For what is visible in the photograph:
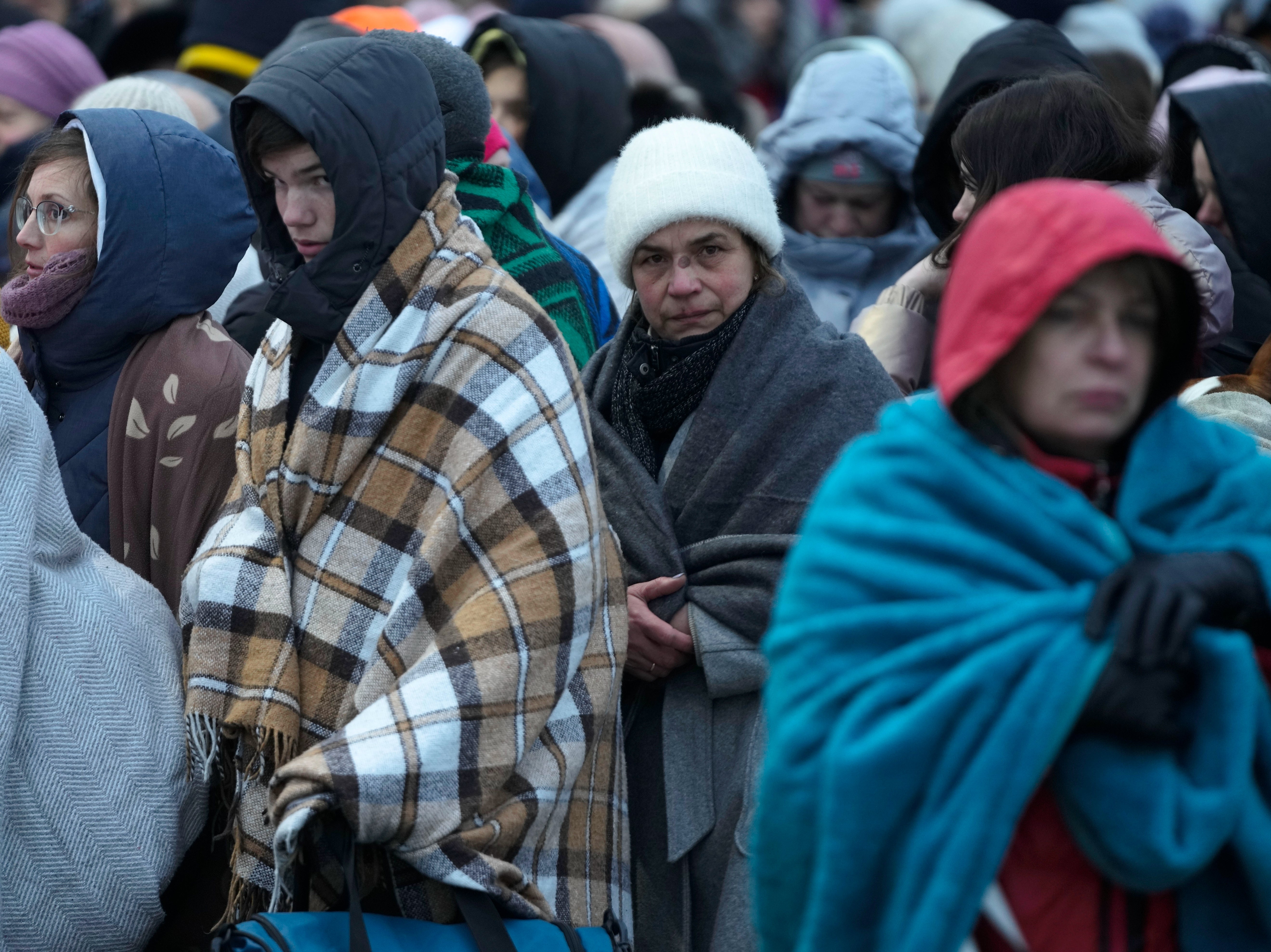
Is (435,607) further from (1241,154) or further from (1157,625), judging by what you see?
(1241,154)

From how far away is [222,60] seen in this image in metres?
6.29

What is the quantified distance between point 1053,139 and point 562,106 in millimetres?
2504

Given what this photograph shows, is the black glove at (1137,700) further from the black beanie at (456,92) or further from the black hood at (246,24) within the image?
the black hood at (246,24)

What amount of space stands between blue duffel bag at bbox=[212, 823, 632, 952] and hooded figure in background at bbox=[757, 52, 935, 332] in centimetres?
234

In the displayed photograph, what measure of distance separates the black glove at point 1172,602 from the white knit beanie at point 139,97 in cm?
373

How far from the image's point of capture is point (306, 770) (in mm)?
2385

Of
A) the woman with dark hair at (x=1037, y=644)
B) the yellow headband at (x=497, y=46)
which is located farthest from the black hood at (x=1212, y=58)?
the woman with dark hair at (x=1037, y=644)

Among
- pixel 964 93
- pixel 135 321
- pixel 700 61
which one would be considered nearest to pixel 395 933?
pixel 135 321

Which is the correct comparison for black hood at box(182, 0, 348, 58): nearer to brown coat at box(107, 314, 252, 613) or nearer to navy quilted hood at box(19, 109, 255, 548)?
navy quilted hood at box(19, 109, 255, 548)

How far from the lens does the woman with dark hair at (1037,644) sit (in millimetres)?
1740

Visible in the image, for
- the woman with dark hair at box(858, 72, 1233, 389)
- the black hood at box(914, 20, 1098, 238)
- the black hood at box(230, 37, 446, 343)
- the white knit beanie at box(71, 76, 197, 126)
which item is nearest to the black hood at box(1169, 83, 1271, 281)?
the black hood at box(914, 20, 1098, 238)

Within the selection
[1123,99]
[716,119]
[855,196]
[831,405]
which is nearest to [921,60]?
[716,119]

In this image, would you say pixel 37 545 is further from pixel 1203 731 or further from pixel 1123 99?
pixel 1123 99

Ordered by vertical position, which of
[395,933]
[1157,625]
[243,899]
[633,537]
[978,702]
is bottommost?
[243,899]
